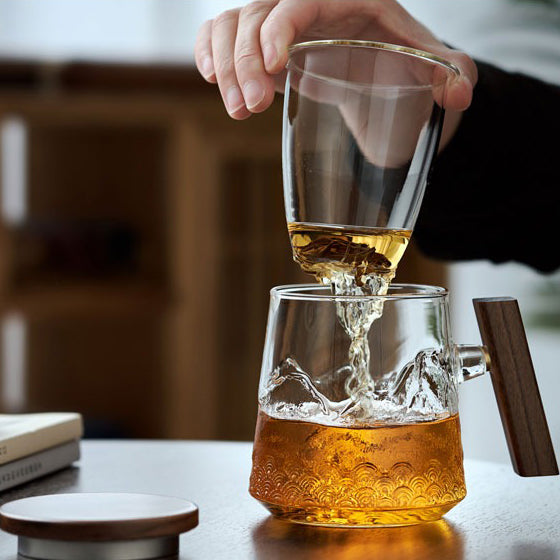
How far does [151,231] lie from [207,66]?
8.17 ft

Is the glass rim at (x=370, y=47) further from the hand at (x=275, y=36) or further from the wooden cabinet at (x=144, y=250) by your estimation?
the wooden cabinet at (x=144, y=250)

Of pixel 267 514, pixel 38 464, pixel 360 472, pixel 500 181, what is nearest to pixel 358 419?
pixel 360 472

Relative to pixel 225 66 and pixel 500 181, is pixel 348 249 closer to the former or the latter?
pixel 225 66

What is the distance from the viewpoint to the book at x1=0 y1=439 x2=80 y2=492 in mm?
1063

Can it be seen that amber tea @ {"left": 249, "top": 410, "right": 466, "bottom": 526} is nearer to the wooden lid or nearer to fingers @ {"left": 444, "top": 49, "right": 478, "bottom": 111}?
the wooden lid

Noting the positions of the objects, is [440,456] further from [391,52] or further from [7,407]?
[7,407]

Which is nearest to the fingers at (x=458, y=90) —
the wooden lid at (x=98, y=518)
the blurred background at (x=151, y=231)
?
the wooden lid at (x=98, y=518)

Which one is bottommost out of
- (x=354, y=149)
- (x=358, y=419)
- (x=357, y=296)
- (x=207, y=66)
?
(x=358, y=419)

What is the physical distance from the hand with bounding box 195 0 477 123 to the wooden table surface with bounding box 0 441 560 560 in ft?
1.21

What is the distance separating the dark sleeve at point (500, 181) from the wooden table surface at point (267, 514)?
0.41m

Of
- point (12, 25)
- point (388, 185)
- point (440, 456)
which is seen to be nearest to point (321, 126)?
point (388, 185)

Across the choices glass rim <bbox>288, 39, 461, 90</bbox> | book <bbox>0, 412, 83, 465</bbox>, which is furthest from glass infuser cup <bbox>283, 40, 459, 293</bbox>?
book <bbox>0, 412, 83, 465</bbox>

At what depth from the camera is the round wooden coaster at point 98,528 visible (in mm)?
780

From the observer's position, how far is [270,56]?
96cm
